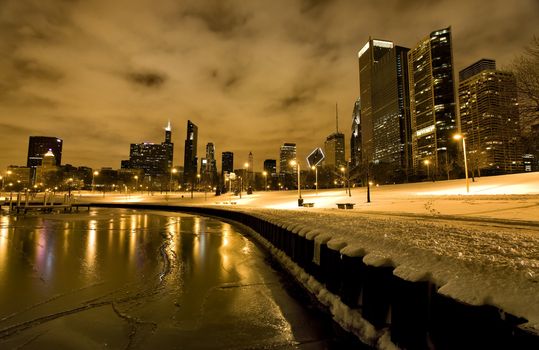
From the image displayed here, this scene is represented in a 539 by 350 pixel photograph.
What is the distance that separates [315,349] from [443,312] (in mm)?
2083

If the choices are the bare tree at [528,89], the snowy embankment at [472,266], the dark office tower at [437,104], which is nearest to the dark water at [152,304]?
the snowy embankment at [472,266]

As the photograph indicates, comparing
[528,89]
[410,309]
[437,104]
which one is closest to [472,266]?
[410,309]

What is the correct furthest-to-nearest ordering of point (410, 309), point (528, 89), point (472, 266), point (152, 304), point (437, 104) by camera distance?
point (437, 104) < point (528, 89) < point (152, 304) < point (410, 309) < point (472, 266)

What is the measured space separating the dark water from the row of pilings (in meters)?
0.73

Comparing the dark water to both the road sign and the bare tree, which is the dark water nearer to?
the bare tree

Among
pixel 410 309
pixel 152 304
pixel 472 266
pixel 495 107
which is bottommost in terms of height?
pixel 152 304

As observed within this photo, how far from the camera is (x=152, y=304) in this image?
22.1 feet

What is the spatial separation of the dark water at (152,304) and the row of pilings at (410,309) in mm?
725

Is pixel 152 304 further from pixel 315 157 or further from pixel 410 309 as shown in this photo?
pixel 315 157

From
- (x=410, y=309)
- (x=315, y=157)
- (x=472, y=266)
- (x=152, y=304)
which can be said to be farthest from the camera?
(x=315, y=157)

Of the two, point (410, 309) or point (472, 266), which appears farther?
point (410, 309)

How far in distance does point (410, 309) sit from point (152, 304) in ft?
16.6

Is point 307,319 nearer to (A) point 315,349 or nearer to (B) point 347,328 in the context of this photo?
(B) point 347,328

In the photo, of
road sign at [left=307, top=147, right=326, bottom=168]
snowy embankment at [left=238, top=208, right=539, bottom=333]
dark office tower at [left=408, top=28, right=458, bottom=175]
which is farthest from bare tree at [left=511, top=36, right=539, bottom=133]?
dark office tower at [left=408, top=28, right=458, bottom=175]
